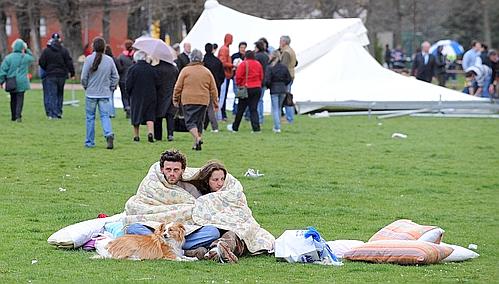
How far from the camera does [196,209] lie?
1032 centimetres

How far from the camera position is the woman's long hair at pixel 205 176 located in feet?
34.2

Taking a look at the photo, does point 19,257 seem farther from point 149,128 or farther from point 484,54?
point 484,54

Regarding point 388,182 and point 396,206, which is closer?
point 396,206

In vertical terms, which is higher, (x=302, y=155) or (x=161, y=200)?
(x=161, y=200)

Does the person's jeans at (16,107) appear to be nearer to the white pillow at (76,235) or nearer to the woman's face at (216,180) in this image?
the white pillow at (76,235)

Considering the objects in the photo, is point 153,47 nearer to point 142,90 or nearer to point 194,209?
point 142,90

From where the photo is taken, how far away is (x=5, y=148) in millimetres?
20406

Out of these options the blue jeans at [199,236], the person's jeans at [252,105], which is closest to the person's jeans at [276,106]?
the person's jeans at [252,105]

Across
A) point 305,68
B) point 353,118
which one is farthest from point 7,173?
point 305,68

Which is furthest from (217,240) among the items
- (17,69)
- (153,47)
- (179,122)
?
(17,69)

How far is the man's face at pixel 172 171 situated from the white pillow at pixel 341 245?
1495 millimetres

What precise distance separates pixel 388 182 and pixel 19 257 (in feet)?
27.1

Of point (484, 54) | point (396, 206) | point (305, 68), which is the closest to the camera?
point (396, 206)

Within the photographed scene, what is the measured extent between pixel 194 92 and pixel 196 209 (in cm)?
1022
